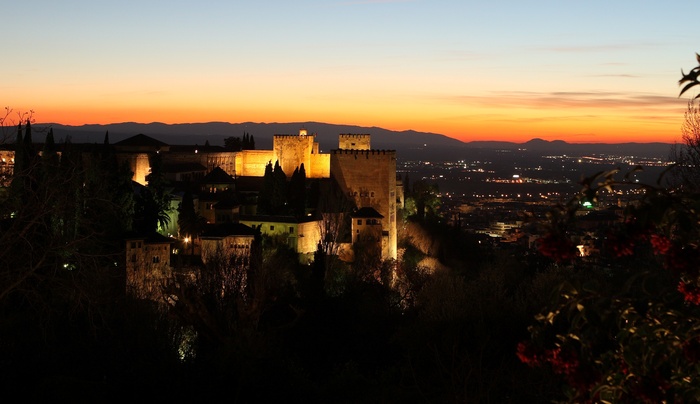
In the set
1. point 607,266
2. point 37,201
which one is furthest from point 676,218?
point 607,266

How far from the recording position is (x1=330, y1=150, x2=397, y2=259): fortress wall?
41594 mm

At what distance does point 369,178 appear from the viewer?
42.0 m

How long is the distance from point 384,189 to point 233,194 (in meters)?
7.54

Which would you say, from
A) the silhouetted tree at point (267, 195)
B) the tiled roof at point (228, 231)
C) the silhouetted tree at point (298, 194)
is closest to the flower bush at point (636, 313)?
the tiled roof at point (228, 231)

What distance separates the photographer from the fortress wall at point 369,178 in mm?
41594

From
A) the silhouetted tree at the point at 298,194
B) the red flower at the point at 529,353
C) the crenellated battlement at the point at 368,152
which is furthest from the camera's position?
the crenellated battlement at the point at 368,152

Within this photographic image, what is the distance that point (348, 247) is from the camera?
39.1 metres

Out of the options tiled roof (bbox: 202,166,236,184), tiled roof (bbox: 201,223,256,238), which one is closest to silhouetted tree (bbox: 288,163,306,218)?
tiled roof (bbox: 201,223,256,238)

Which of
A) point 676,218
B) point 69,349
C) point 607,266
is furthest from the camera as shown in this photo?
point 607,266

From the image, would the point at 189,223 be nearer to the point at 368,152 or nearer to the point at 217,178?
the point at 217,178

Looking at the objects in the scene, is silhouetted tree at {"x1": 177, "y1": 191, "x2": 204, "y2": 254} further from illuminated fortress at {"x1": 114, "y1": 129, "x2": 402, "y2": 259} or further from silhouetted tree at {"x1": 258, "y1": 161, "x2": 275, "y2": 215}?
illuminated fortress at {"x1": 114, "y1": 129, "x2": 402, "y2": 259}

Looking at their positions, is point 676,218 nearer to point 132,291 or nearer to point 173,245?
point 132,291

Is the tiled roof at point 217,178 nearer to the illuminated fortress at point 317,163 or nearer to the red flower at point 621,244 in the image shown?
the illuminated fortress at point 317,163

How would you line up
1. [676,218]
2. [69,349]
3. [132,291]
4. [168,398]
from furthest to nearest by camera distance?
[132,291], [69,349], [168,398], [676,218]
